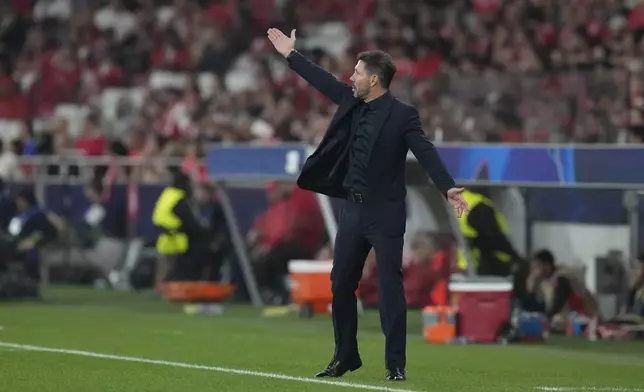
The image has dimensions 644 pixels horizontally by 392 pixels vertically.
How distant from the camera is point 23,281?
20.8m

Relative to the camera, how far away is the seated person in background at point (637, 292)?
16266 mm

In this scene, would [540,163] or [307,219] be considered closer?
[540,163]

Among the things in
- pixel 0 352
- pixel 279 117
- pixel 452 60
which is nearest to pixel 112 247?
pixel 279 117

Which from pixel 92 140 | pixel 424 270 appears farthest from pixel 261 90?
pixel 424 270

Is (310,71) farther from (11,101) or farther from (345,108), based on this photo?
(11,101)

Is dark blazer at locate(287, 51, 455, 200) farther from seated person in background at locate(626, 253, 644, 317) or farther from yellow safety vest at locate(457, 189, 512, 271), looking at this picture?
yellow safety vest at locate(457, 189, 512, 271)

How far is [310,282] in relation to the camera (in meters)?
18.6

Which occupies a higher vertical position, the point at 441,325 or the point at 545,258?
the point at 545,258

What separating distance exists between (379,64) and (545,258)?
6479mm

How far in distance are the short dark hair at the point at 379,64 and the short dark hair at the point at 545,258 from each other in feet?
20.7

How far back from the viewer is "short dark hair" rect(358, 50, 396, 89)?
10836 millimetres

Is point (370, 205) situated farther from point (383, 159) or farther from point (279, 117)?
point (279, 117)

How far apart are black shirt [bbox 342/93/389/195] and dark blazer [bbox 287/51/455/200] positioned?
0.11 ft

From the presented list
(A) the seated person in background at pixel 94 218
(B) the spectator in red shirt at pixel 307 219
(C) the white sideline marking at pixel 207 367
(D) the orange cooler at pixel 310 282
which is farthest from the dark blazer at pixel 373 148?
(A) the seated person in background at pixel 94 218
